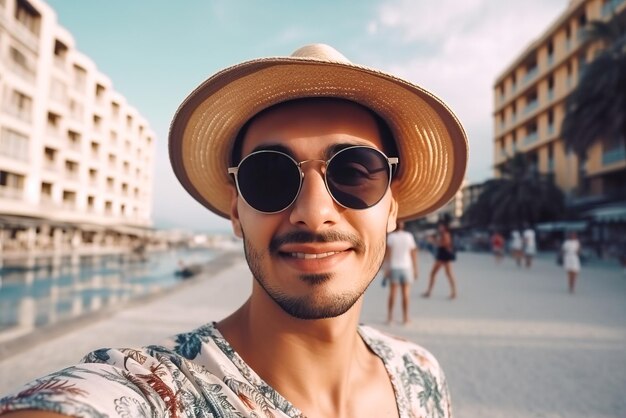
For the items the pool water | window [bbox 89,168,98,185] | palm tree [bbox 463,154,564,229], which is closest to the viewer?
the pool water

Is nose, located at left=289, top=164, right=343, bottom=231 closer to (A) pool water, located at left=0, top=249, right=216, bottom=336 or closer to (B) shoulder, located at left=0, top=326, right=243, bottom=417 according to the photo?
(B) shoulder, located at left=0, top=326, right=243, bottom=417

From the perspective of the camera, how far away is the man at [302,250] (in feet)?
3.21

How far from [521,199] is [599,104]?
37.1ft

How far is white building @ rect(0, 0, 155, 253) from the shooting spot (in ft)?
78.6

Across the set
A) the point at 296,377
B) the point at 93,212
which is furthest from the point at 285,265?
the point at 93,212

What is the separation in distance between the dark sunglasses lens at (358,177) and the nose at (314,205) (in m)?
0.03

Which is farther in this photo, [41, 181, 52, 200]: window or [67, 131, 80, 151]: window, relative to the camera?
[67, 131, 80, 151]: window

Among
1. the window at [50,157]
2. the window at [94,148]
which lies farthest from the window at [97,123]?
the window at [50,157]

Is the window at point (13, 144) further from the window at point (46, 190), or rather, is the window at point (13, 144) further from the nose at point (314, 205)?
the nose at point (314, 205)

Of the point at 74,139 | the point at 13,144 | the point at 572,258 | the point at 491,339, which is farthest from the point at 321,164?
the point at 74,139

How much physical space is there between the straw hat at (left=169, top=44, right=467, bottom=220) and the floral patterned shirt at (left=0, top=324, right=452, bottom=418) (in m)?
0.73

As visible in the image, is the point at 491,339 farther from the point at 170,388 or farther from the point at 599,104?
the point at 599,104

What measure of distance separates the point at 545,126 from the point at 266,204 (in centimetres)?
3920

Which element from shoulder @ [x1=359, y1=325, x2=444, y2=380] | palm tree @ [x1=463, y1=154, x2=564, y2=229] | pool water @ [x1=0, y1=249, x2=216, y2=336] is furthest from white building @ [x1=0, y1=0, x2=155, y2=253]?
palm tree @ [x1=463, y1=154, x2=564, y2=229]
